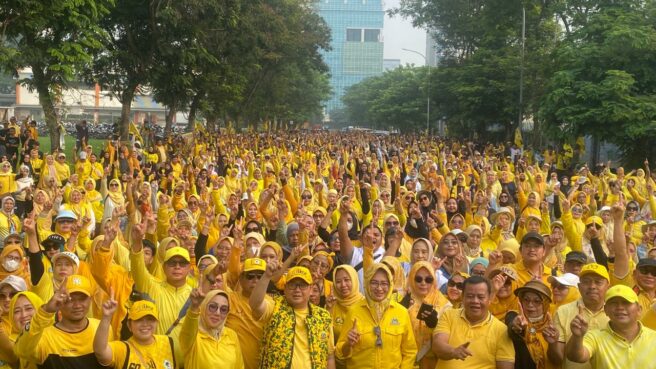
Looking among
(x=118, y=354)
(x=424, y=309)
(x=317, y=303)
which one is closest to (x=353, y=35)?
(x=317, y=303)

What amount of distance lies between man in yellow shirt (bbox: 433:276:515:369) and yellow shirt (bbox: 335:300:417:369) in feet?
1.06

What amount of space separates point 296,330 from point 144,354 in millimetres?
959

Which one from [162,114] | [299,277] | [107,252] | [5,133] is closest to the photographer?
[299,277]

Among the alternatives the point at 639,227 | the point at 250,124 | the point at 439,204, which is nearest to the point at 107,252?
the point at 439,204

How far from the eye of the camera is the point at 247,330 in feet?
16.3

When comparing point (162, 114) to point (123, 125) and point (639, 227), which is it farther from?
point (639, 227)

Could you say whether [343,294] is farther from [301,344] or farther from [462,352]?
[462,352]

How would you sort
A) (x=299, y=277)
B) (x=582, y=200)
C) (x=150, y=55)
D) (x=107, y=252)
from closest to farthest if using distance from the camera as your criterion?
(x=299, y=277)
(x=107, y=252)
(x=582, y=200)
(x=150, y=55)

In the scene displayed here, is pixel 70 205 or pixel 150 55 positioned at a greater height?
pixel 150 55

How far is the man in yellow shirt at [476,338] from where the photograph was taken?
175 inches

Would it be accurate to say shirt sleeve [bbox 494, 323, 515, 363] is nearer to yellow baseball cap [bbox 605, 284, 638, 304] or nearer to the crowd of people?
the crowd of people

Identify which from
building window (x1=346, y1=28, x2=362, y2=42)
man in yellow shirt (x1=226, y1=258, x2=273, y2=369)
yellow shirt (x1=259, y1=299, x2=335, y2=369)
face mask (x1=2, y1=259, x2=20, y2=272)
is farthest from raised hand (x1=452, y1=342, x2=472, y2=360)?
building window (x1=346, y1=28, x2=362, y2=42)

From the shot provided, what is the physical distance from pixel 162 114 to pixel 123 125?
73932 millimetres

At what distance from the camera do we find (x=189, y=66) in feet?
90.9
